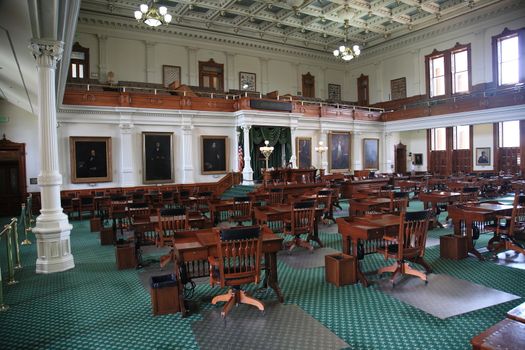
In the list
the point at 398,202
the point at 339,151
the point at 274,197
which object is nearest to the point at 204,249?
the point at 398,202

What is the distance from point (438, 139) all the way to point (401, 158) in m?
2.67

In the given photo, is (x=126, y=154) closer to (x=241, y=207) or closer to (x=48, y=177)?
(x=241, y=207)

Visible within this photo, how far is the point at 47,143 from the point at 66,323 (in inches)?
134

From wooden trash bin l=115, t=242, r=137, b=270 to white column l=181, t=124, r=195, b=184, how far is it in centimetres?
1068

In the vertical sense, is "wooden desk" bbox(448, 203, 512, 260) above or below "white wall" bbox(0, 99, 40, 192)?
below

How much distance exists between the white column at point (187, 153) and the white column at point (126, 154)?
2.31m

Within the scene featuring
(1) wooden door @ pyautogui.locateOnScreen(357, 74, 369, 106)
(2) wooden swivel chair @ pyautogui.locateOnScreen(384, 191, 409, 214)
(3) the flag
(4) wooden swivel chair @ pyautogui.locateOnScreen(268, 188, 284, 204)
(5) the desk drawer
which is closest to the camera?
(5) the desk drawer

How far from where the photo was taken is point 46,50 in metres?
6.22

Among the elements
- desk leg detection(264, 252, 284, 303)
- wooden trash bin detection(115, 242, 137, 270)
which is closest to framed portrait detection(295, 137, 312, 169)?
wooden trash bin detection(115, 242, 137, 270)

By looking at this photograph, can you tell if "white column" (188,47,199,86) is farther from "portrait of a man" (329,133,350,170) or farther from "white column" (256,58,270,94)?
"portrait of a man" (329,133,350,170)

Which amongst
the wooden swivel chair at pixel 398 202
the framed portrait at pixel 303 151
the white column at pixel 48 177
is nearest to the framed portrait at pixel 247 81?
the framed portrait at pixel 303 151

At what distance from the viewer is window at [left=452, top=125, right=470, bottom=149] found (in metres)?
21.4

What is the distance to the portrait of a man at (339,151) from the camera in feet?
70.5

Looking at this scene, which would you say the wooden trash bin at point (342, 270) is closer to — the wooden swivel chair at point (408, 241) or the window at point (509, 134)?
the wooden swivel chair at point (408, 241)
